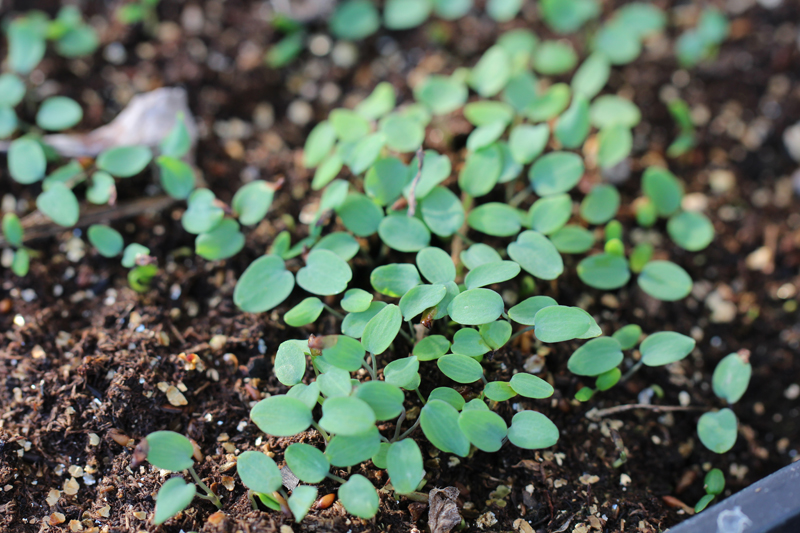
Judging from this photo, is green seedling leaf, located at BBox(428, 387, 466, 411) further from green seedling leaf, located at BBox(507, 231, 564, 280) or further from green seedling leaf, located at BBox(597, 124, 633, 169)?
green seedling leaf, located at BBox(597, 124, 633, 169)

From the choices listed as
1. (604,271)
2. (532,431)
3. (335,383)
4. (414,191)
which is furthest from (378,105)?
(532,431)

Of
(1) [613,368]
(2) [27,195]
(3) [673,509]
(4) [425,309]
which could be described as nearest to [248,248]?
(4) [425,309]

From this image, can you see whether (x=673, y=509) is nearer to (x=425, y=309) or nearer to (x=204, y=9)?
(x=425, y=309)

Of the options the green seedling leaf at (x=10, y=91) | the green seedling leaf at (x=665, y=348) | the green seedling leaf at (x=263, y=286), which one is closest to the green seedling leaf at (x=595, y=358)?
the green seedling leaf at (x=665, y=348)

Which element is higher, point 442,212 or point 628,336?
point 442,212

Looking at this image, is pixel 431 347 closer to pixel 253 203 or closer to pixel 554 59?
pixel 253 203
